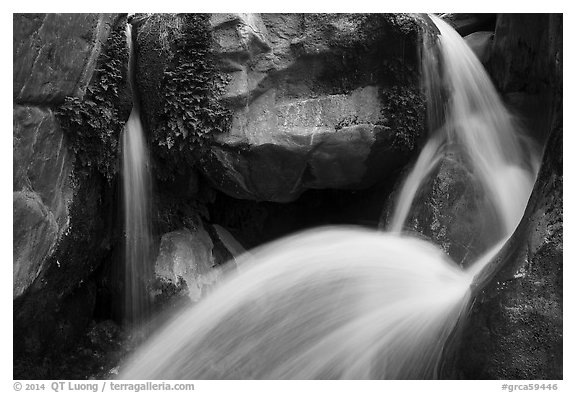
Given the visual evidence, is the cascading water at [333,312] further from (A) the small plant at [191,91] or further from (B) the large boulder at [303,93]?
(A) the small plant at [191,91]

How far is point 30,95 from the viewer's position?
12.9ft

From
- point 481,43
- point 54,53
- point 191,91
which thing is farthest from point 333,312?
point 481,43

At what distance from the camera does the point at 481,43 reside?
626 centimetres

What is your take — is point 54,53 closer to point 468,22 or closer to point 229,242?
point 229,242

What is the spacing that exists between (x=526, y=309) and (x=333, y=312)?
1.47 meters

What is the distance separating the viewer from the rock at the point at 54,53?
3818 mm

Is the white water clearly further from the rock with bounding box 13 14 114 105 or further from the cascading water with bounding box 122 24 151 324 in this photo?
the rock with bounding box 13 14 114 105

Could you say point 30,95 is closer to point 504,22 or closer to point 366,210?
point 366,210

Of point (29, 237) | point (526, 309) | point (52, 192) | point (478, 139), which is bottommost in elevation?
point (526, 309)

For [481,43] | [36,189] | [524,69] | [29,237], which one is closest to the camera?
[29,237]

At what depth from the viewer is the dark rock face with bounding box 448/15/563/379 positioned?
10.5 feet

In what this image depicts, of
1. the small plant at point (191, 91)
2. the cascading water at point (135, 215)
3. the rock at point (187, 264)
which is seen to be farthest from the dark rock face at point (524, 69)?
the cascading water at point (135, 215)

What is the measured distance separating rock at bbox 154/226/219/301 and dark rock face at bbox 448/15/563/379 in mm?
2718

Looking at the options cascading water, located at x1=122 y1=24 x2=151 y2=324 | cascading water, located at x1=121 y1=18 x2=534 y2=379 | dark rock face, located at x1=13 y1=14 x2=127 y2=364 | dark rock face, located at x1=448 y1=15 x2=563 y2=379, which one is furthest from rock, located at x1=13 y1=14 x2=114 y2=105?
dark rock face, located at x1=448 y1=15 x2=563 y2=379
